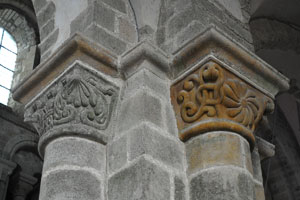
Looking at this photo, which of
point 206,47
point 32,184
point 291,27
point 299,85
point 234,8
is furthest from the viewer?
point 32,184

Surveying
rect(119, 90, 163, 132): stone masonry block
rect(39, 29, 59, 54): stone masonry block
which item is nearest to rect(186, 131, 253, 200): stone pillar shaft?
rect(119, 90, 163, 132): stone masonry block

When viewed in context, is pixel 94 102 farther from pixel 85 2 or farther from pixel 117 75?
pixel 85 2

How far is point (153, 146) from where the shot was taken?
7.68 feet

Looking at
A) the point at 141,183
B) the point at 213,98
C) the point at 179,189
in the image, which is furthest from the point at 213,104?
the point at 141,183

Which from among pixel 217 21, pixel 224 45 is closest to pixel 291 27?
pixel 217 21

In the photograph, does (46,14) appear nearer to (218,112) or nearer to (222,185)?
(218,112)

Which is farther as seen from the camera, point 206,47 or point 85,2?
point 85,2

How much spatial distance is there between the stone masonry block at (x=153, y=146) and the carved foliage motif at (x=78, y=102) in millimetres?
223

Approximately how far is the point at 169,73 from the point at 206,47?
0.26 metres

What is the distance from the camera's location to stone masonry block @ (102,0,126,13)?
2931mm

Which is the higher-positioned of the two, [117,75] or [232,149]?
[117,75]

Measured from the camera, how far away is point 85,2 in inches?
114

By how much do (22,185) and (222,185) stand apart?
582 centimetres

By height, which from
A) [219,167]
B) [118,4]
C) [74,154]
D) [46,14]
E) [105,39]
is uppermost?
[46,14]
